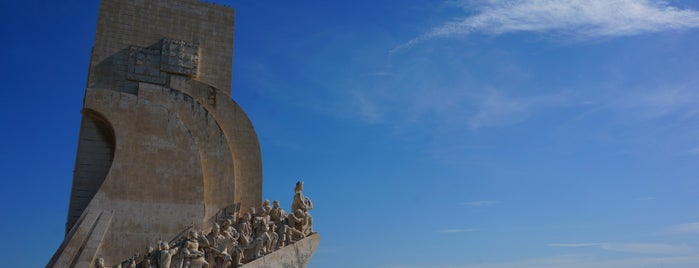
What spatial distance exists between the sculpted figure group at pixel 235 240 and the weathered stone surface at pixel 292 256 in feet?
0.53

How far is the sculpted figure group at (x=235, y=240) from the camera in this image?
12.9m

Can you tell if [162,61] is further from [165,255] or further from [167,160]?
[165,255]

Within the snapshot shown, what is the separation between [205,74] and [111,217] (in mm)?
4799

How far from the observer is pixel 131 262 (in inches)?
507

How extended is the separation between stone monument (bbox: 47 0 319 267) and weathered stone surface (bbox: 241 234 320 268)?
0.08 ft

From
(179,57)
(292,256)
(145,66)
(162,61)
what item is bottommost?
(292,256)

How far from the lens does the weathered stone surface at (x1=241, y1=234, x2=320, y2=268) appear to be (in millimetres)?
13578

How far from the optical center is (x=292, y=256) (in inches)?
555

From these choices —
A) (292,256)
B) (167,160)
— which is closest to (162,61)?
(167,160)

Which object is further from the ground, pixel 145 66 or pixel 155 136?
pixel 145 66

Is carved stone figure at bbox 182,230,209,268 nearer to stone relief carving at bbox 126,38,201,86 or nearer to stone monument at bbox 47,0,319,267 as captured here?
stone monument at bbox 47,0,319,267

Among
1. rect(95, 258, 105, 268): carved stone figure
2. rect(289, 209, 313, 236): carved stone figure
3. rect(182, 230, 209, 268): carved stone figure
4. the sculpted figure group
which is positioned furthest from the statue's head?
rect(289, 209, 313, 236): carved stone figure

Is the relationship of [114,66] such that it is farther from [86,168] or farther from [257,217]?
[257,217]

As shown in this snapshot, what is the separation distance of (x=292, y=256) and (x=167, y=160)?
3.78 meters
